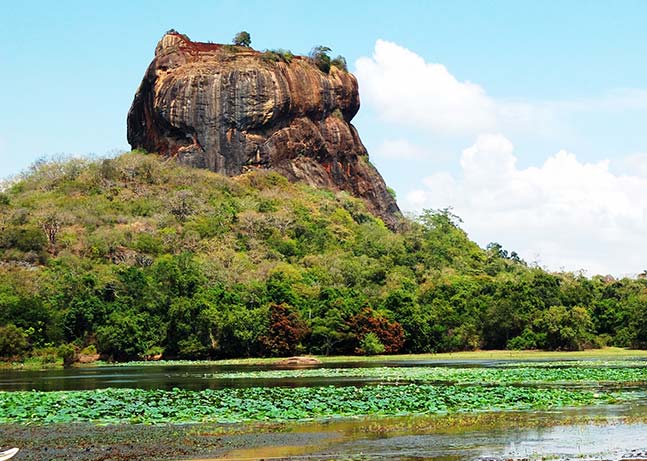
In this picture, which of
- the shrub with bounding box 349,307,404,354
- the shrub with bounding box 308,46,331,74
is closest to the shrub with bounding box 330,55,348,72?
the shrub with bounding box 308,46,331,74

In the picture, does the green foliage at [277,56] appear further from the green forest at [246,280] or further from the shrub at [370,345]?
the shrub at [370,345]

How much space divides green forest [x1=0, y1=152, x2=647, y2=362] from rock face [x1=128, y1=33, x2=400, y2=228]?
3.71 meters

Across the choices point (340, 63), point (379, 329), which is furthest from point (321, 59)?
point (379, 329)

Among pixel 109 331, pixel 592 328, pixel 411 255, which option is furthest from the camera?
Result: pixel 411 255

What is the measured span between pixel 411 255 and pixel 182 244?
29.2 m

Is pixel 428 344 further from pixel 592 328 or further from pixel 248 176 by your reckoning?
pixel 248 176

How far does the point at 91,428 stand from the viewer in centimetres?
2752

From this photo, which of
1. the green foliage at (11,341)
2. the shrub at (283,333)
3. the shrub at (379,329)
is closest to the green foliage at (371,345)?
the shrub at (379,329)

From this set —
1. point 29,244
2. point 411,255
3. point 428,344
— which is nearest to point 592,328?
point 428,344

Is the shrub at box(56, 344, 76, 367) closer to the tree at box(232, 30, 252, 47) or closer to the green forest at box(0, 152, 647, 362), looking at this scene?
the green forest at box(0, 152, 647, 362)

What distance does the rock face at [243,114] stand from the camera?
427 ft

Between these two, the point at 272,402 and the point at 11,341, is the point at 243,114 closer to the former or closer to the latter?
the point at 11,341

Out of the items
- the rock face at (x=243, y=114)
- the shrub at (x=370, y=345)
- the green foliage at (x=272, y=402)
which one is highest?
the rock face at (x=243, y=114)

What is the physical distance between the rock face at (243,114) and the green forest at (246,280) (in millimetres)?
3713
